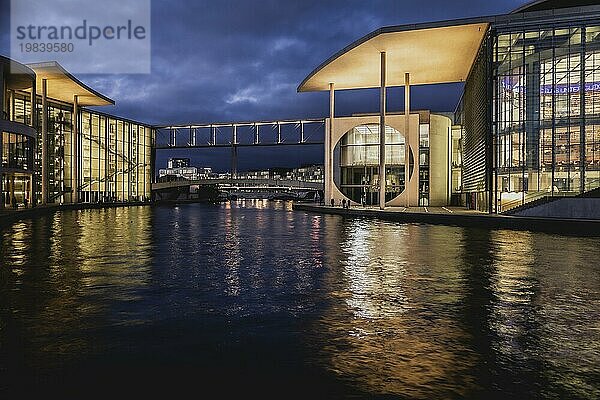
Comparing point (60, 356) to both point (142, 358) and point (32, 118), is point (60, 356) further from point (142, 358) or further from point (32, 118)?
point (32, 118)

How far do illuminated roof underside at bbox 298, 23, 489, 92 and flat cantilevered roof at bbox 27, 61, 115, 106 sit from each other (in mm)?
24241

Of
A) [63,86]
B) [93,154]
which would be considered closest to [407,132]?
[63,86]

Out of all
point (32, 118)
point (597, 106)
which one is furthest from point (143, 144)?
point (597, 106)

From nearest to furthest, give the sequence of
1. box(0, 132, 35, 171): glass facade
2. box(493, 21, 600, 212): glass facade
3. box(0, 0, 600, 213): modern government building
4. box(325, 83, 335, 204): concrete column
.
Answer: box(493, 21, 600, 212): glass facade → box(0, 0, 600, 213): modern government building → box(0, 132, 35, 171): glass facade → box(325, 83, 335, 204): concrete column

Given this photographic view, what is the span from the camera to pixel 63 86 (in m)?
57.6

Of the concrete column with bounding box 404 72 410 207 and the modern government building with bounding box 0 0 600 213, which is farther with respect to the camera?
the concrete column with bounding box 404 72 410 207

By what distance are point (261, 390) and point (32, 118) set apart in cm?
5122

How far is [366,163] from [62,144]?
3665 centimetres

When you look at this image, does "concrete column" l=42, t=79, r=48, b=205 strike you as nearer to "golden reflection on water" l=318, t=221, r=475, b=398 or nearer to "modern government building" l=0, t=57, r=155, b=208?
"modern government building" l=0, t=57, r=155, b=208

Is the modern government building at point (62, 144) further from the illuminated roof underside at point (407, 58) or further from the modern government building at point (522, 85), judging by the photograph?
the modern government building at point (522, 85)

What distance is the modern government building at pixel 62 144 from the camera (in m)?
43.4


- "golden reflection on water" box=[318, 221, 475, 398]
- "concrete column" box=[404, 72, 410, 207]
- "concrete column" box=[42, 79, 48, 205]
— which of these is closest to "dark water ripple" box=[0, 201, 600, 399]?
"golden reflection on water" box=[318, 221, 475, 398]

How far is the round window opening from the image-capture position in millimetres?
55938

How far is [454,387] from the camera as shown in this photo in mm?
5180
